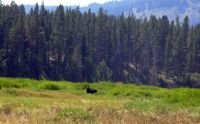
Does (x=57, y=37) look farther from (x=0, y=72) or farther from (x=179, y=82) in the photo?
(x=179, y=82)

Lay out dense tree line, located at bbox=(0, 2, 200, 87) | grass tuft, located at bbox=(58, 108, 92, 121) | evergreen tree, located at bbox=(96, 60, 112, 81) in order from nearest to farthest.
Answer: grass tuft, located at bbox=(58, 108, 92, 121) → dense tree line, located at bbox=(0, 2, 200, 87) → evergreen tree, located at bbox=(96, 60, 112, 81)

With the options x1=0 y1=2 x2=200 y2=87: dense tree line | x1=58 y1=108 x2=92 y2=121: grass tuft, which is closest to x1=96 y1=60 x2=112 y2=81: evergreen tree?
x1=0 y1=2 x2=200 y2=87: dense tree line

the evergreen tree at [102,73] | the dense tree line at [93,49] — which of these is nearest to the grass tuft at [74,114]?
the dense tree line at [93,49]

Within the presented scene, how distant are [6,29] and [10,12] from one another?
18237 millimetres

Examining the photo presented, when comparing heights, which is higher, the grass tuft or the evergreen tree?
the grass tuft

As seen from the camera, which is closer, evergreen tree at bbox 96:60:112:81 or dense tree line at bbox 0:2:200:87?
dense tree line at bbox 0:2:200:87

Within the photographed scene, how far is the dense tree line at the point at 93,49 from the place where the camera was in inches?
4205

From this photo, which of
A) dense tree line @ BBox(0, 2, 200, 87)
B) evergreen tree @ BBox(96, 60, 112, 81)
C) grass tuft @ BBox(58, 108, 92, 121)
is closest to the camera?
grass tuft @ BBox(58, 108, 92, 121)

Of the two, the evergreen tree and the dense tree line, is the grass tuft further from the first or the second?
the evergreen tree

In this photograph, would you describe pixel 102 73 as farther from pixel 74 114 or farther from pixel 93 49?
pixel 74 114

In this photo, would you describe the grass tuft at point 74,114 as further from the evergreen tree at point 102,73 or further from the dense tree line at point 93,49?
the evergreen tree at point 102,73

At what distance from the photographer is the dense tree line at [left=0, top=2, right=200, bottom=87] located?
350ft

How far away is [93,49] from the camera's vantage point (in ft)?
430

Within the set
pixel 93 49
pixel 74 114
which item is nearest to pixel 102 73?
pixel 93 49
